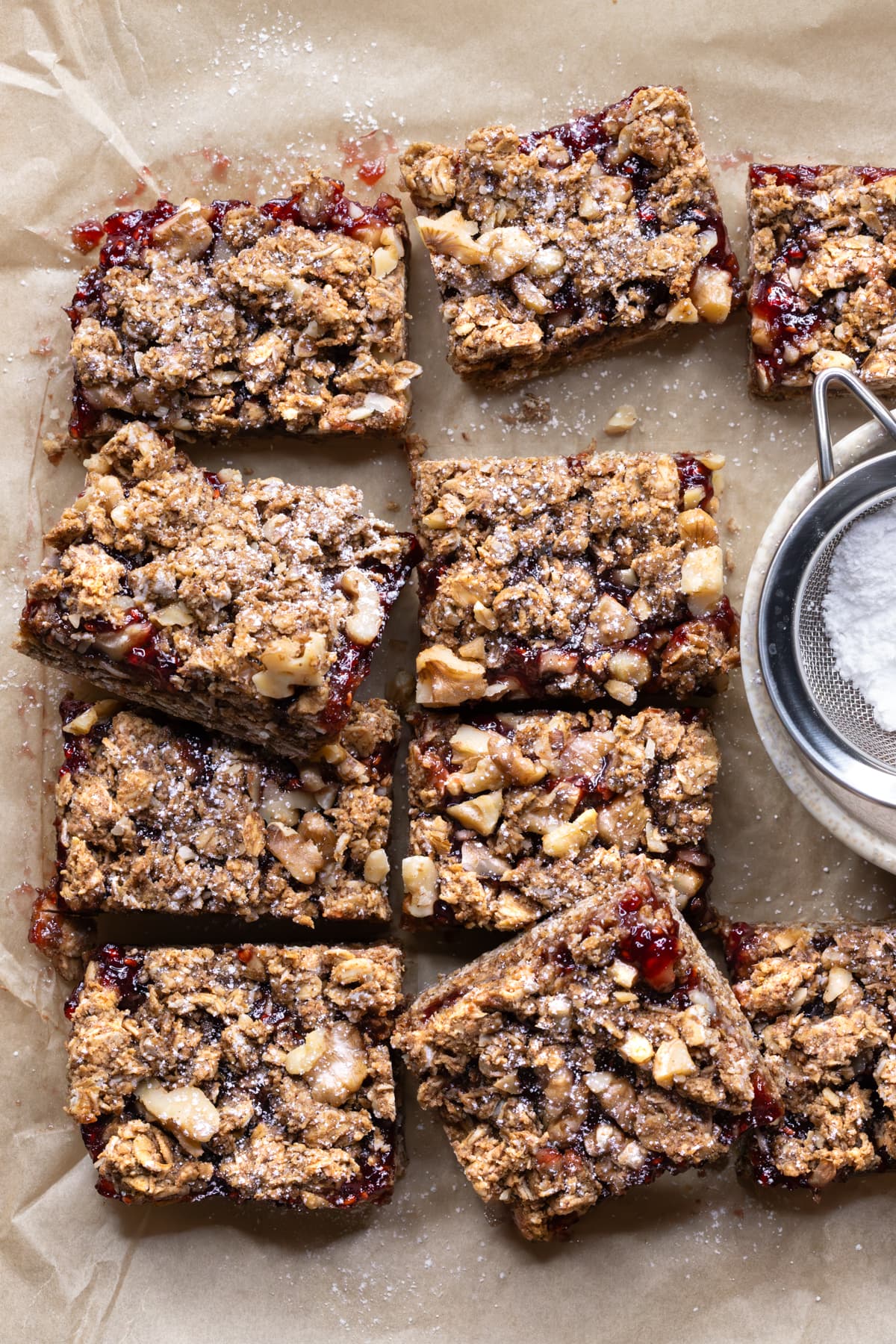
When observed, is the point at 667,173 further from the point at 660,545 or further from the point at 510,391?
the point at 660,545

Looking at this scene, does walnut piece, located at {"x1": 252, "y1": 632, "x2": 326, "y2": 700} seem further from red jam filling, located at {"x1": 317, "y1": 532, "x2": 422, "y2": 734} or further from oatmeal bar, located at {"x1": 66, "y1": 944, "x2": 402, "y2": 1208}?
oatmeal bar, located at {"x1": 66, "y1": 944, "x2": 402, "y2": 1208}

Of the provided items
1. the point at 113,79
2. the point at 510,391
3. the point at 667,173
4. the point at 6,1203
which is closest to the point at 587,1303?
the point at 6,1203

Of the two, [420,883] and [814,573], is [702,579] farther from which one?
[420,883]

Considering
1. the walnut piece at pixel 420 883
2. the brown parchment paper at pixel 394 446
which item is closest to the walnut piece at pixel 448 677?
the brown parchment paper at pixel 394 446

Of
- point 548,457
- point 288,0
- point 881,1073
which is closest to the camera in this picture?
point 881,1073

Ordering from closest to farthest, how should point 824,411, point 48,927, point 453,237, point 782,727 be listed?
point 824,411
point 782,727
point 453,237
point 48,927

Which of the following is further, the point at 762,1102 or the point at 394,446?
the point at 394,446

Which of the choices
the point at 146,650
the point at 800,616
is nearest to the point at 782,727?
the point at 800,616
